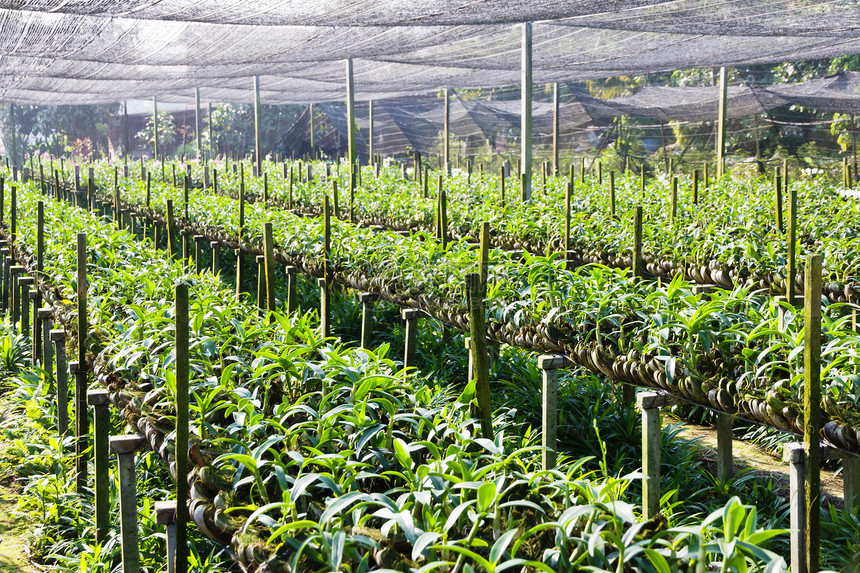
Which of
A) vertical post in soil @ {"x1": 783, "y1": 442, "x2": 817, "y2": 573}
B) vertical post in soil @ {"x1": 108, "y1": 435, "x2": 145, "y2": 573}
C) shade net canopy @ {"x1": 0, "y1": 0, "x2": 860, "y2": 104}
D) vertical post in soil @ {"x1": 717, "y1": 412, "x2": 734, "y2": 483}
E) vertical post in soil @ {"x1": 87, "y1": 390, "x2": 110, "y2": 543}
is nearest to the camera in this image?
vertical post in soil @ {"x1": 783, "y1": 442, "x2": 817, "y2": 573}

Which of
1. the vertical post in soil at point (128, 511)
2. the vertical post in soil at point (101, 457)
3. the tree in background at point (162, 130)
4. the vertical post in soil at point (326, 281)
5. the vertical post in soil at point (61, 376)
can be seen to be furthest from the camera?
the tree in background at point (162, 130)

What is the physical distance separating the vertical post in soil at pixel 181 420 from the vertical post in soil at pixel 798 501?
5.45 feet

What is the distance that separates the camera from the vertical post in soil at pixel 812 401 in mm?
2232

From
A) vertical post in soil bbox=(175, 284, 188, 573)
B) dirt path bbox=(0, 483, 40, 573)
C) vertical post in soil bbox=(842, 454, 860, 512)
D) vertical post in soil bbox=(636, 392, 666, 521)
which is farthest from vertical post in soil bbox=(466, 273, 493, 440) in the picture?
dirt path bbox=(0, 483, 40, 573)

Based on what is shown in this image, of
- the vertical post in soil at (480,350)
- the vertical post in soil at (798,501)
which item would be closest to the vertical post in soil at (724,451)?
the vertical post in soil at (798,501)

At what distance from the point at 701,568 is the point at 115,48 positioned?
891cm

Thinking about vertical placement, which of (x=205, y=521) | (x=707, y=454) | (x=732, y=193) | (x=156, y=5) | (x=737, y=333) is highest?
(x=156, y=5)

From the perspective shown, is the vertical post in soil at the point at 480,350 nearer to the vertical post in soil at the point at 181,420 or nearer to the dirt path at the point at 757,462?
the vertical post in soil at the point at 181,420

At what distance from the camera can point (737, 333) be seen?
126 inches

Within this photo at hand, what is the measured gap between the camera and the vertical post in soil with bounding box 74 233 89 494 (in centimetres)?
336

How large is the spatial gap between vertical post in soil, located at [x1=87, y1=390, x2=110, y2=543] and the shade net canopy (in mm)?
3907

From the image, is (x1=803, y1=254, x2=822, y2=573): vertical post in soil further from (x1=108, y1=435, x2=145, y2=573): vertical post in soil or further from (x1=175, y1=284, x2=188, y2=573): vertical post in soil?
(x1=108, y1=435, x2=145, y2=573): vertical post in soil

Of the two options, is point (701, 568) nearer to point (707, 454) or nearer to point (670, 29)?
point (707, 454)

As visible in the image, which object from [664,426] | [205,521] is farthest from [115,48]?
[205,521]
